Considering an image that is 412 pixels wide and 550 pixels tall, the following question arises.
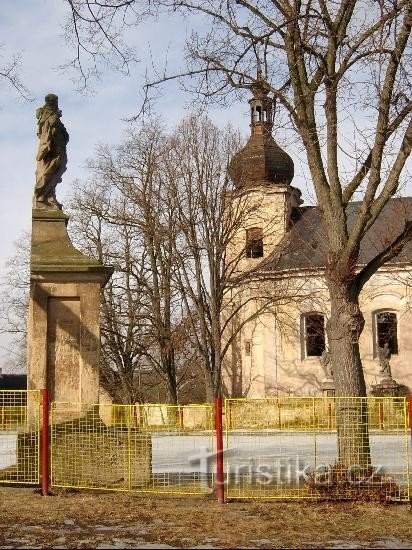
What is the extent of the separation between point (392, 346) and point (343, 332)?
28685mm

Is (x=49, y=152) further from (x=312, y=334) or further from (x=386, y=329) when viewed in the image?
(x=386, y=329)

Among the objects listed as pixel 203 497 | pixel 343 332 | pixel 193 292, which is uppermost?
pixel 193 292

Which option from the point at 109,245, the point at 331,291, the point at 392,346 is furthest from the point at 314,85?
the point at 392,346

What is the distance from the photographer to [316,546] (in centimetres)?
681

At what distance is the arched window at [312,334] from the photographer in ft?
126

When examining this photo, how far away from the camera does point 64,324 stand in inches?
442

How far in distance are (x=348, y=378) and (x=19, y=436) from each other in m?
4.71

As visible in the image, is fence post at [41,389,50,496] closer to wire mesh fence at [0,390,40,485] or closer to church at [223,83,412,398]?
wire mesh fence at [0,390,40,485]

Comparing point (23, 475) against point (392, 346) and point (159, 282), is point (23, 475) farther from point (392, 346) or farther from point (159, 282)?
point (392, 346)

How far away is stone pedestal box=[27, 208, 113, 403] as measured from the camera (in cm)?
1101

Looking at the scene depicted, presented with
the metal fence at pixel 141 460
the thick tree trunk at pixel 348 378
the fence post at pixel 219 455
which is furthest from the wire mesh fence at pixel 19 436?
the thick tree trunk at pixel 348 378

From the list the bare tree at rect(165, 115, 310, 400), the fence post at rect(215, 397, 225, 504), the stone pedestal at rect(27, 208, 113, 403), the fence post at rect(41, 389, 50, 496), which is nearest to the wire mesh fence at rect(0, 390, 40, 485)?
the fence post at rect(41, 389, 50, 496)

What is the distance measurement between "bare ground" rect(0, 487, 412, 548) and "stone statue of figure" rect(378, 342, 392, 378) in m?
27.4

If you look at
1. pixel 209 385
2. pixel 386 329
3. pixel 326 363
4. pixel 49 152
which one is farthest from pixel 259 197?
pixel 49 152
